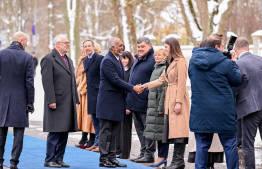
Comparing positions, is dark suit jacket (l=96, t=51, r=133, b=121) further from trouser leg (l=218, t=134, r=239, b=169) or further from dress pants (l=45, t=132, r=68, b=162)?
trouser leg (l=218, t=134, r=239, b=169)

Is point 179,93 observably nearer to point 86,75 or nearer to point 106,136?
point 106,136

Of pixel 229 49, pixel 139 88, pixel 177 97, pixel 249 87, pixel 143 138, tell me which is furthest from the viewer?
pixel 143 138

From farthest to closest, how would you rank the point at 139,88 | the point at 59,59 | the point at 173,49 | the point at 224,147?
the point at 139,88, the point at 59,59, the point at 173,49, the point at 224,147

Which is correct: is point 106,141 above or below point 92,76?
below

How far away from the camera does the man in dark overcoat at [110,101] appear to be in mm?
9586

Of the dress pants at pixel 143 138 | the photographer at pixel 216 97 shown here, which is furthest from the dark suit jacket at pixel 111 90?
the photographer at pixel 216 97

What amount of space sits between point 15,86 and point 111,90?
1513 millimetres

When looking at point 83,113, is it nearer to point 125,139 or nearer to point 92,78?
point 92,78

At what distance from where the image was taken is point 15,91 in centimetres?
918

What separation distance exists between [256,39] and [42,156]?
7128 mm

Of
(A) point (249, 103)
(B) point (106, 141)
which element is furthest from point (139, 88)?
(A) point (249, 103)

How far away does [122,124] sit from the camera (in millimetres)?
11000

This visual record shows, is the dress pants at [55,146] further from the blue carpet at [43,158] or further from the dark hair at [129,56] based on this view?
the dark hair at [129,56]

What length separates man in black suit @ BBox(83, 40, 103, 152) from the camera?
11586 mm
